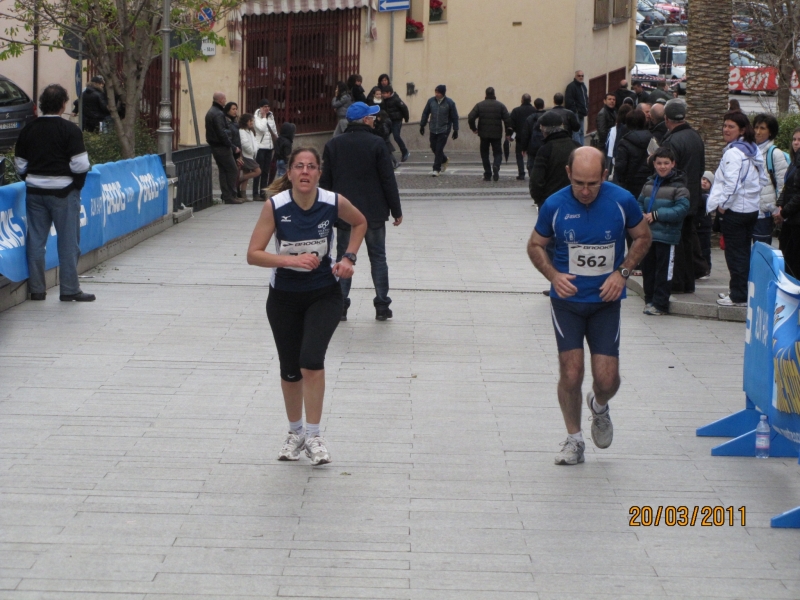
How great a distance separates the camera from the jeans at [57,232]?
10500 mm

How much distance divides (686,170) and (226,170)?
32.4 ft

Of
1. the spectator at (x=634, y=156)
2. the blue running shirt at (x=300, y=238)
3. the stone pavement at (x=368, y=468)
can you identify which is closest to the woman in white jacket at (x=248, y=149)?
the spectator at (x=634, y=156)

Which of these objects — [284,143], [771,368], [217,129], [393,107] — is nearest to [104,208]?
[217,129]

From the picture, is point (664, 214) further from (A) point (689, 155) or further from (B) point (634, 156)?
(B) point (634, 156)

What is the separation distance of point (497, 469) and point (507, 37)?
24.4 metres

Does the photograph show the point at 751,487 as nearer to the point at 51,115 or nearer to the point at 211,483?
the point at 211,483

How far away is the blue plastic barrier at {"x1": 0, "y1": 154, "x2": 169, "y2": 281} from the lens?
10164 mm

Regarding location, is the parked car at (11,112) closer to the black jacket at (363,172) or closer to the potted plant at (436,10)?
the potted plant at (436,10)

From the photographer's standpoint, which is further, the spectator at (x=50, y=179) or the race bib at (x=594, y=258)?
the spectator at (x=50, y=179)

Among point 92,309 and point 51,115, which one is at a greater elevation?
point 51,115

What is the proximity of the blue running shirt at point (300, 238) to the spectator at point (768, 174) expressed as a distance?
18.8ft

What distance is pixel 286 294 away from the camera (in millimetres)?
6301

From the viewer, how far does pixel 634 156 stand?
12.6 metres

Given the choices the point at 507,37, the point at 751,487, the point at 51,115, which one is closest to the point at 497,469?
the point at 751,487
